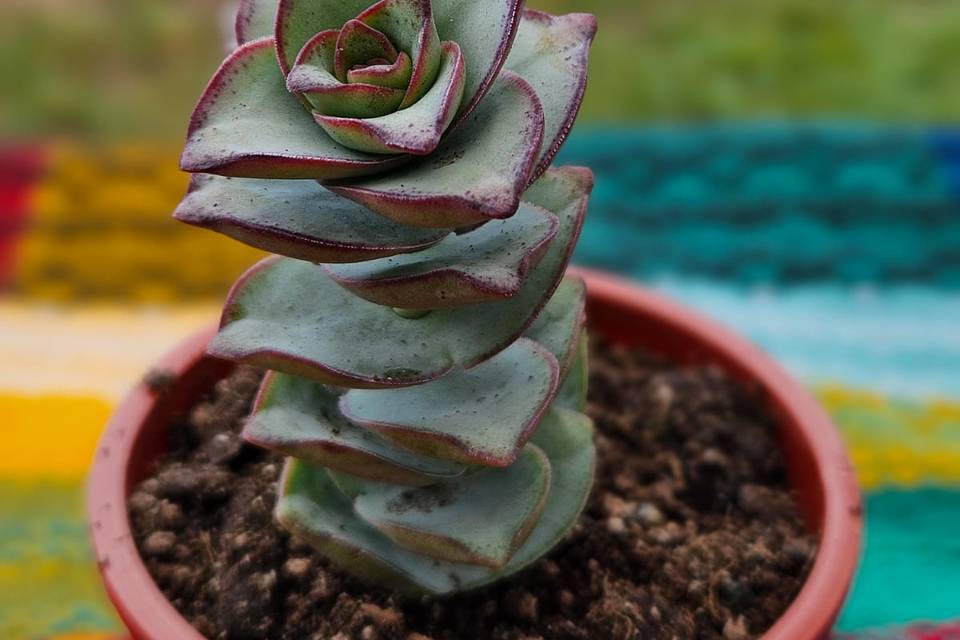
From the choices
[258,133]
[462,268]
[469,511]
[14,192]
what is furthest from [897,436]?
[14,192]

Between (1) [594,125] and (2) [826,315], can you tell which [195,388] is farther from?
(1) [594,125]

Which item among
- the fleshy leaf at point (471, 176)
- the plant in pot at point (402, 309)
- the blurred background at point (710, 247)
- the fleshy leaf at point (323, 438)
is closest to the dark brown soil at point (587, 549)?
the plant in pot at point (402, 309)

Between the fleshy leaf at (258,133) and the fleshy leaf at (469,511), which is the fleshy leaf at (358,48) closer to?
the fleshy leaf at (258,133)

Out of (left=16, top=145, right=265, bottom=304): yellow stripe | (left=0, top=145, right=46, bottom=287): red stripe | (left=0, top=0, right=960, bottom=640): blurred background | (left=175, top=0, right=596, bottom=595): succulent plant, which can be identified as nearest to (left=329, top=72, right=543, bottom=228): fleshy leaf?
(left=175, top=0, right=596, bottom=595): succulent plant

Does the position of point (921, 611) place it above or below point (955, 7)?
below

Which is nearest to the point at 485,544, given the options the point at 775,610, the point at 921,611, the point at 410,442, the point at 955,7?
the point at 410,442

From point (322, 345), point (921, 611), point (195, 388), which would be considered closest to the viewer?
point (322, 345)
